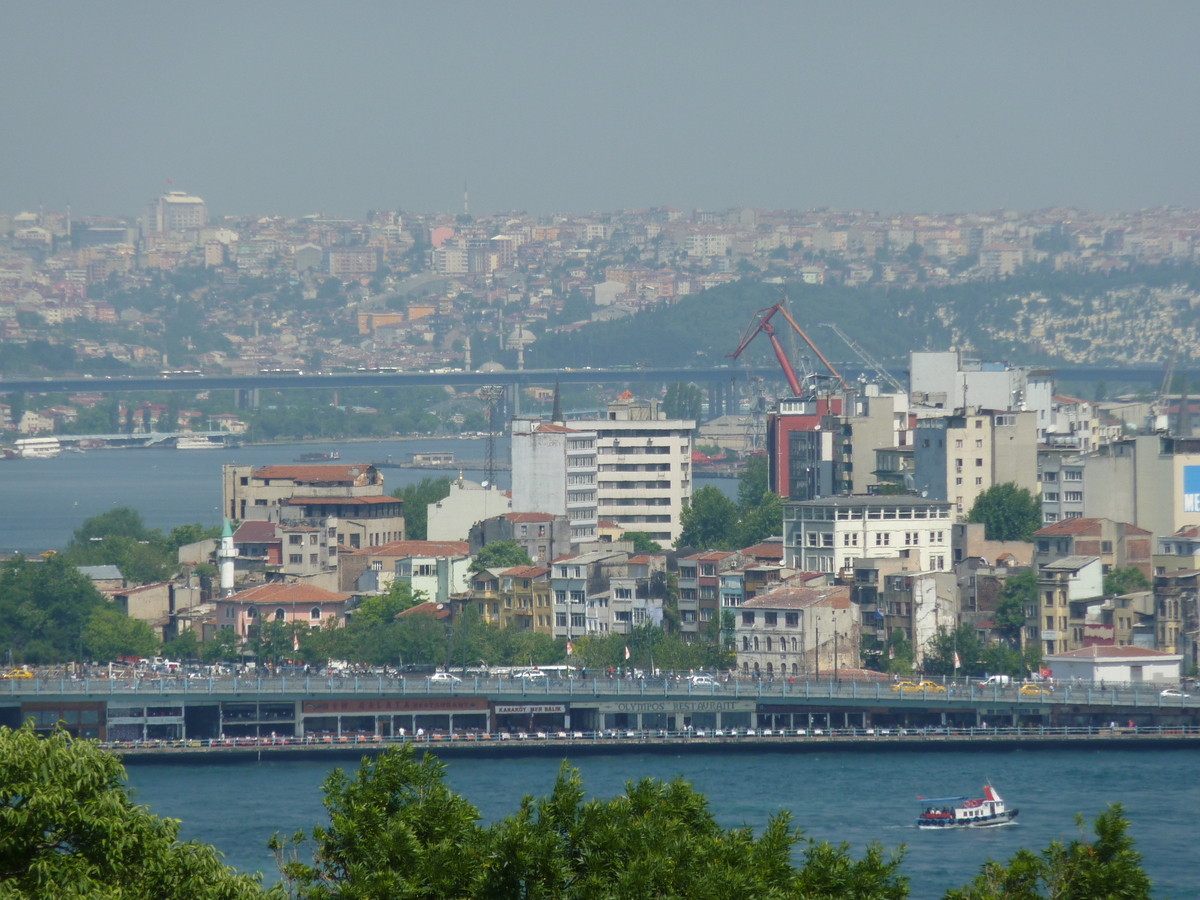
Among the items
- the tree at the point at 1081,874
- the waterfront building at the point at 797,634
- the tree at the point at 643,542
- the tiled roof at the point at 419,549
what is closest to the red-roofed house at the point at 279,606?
the tiled roof at the point at 419,549

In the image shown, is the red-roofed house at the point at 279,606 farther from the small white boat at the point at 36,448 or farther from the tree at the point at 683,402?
the small white boat at the point at 36,448

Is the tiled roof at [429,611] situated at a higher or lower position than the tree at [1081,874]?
higher

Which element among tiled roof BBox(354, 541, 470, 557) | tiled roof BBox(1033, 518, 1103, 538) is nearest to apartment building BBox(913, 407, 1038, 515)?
tiled roof BBox(1033, 518, 1103, 538)

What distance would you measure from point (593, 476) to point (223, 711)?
14.1 m

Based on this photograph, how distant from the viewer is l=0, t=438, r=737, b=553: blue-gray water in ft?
155

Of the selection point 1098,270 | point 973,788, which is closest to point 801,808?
point 973,788

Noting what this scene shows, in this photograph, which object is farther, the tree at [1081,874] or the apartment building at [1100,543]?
the apartment building at [1100,543]

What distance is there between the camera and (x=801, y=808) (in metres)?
17.7

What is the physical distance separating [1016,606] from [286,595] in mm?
8554

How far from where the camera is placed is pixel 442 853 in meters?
7.57

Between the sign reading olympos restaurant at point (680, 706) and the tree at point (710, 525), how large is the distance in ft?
34.3

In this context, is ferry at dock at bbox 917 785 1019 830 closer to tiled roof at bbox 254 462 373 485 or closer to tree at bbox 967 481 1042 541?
tree at bbox 967 481 1042 541

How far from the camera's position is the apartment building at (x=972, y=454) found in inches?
1214

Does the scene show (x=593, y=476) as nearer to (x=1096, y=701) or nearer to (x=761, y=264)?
(x=1096, y=701)
